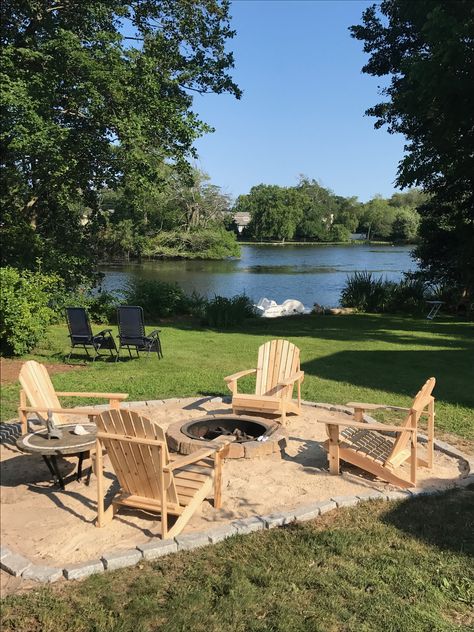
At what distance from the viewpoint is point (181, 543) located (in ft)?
10.8

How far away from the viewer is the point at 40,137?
421 inches

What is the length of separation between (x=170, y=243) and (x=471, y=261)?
3385 cm

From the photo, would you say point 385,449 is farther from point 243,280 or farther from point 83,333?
point 243,280

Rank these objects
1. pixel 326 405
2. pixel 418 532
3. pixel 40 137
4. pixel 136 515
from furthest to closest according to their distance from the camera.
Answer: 1. pixel 40 137
2. pixel 326 405
3. pixel 136 515
4. pixel 418 532

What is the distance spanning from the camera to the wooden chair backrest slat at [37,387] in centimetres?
483

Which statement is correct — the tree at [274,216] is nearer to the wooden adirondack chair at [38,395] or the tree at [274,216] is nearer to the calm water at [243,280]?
the calm water at [243,280]

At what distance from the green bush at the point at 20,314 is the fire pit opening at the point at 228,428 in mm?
4678

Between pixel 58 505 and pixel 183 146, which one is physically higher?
pixel 183 146

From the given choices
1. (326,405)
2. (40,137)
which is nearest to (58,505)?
(326,405)

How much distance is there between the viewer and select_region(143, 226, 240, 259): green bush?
4685 cm

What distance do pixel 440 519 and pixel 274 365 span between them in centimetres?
311

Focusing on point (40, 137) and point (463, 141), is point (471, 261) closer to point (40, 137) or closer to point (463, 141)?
point (463, 141)

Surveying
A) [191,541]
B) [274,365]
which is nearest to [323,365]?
[274,365]

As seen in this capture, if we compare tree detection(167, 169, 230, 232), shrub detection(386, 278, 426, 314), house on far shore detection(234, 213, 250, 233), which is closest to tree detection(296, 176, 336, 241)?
house on far shore detection(234, 213, 250, 233)
